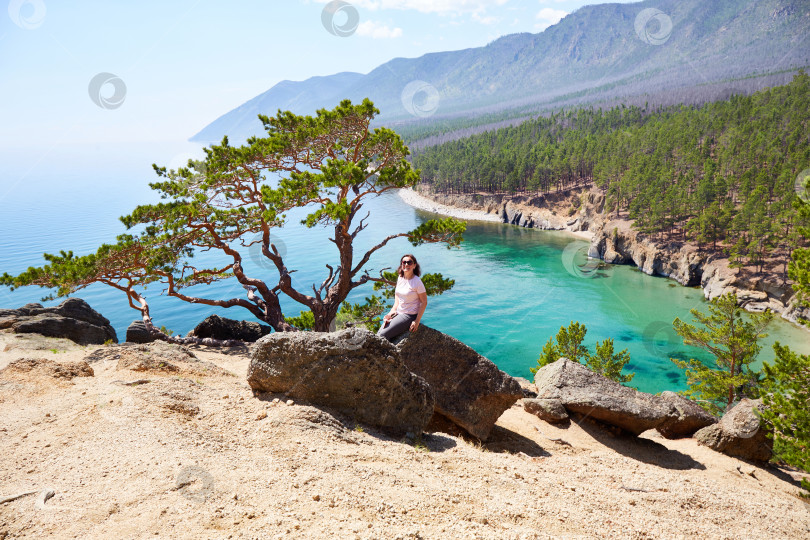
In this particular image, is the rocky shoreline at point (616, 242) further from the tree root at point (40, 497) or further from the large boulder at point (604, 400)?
the tree root at point (40, 497)

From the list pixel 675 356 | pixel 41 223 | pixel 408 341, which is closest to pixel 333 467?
pixel 408 341

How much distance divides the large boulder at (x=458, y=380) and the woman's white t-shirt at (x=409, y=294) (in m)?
0.67

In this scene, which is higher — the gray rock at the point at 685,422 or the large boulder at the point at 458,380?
the large boulder at the point at 458,380

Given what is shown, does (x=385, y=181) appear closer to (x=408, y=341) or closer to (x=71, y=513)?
(x=408, y=341)

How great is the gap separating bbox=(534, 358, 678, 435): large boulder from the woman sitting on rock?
21.5ft

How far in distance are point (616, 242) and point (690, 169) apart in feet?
71.0

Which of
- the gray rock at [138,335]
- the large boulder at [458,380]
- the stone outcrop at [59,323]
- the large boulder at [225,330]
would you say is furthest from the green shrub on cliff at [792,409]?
the stone outcrop at [59,323]

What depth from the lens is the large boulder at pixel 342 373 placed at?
7695 mm

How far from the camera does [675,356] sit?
41531 mm

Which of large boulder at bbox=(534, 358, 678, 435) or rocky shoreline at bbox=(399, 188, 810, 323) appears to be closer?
large boulder at bbox=(534, 358, 678, 435)

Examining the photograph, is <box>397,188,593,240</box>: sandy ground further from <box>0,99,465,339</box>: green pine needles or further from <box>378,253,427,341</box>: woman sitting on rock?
<box>378,253,427,341</box>: woman sitting on rock

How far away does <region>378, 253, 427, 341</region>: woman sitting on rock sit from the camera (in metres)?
8.76

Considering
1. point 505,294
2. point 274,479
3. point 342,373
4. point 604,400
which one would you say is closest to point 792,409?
point 604,400

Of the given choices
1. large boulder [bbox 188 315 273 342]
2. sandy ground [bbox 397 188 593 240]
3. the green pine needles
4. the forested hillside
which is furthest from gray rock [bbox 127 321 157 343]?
sandy ground [bbox 397 188 593 240]
